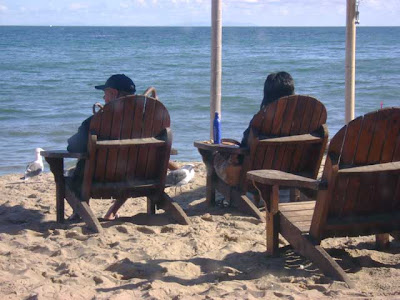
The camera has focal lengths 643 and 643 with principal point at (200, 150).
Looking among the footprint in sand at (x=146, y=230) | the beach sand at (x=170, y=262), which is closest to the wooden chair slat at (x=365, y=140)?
the beach sand at (x=170, y=262)

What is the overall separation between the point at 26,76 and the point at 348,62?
20290 mm

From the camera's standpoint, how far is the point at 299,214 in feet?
14.5

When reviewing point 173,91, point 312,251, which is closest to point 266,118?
point 312,251

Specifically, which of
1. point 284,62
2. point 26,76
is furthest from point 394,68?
point 26,76

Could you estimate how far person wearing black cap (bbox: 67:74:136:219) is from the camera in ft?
17.2

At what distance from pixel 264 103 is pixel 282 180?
5.58 feet

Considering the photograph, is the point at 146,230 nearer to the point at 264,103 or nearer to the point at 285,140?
the point at 285,140

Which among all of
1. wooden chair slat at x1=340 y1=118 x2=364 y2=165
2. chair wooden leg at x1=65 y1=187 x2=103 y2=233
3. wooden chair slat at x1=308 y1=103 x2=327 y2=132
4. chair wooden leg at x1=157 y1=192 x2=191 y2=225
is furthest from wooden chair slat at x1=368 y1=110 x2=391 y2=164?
chair wooden leg at x1=65 y1=187 x2=103 y2=233

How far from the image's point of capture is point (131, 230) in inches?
205

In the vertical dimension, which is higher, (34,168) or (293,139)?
(293,139)

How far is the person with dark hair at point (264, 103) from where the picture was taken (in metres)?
5.45

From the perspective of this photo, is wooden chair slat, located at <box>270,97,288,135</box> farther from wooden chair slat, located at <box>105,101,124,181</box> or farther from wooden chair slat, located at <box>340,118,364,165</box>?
wooden chair slat, located at <box>340,118,364,165</box>

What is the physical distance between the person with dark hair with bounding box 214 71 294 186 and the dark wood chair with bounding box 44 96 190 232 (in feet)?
1.94

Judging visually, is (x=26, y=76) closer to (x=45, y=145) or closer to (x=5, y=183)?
(x=45, y=145)
